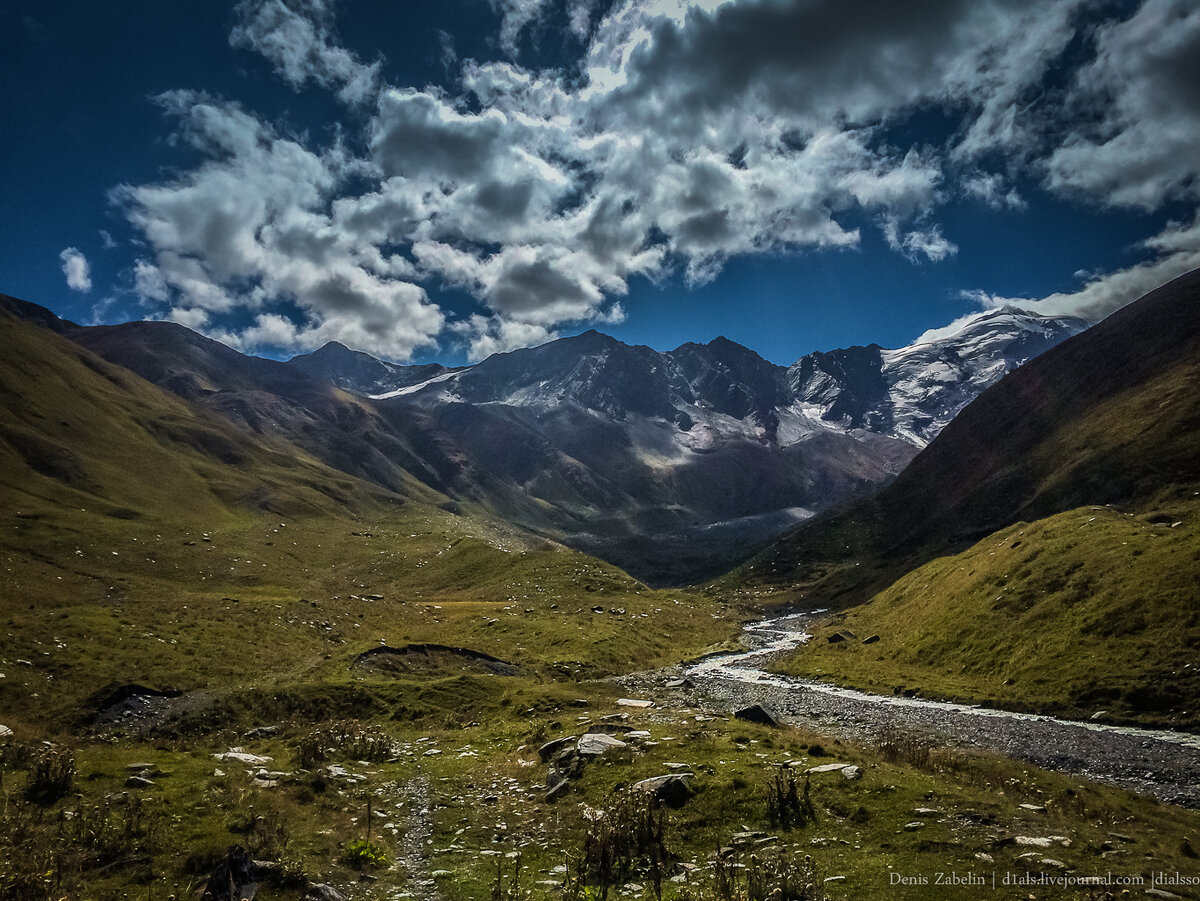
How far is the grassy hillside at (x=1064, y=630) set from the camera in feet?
119

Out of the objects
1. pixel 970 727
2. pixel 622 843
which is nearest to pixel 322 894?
pixel 622 843

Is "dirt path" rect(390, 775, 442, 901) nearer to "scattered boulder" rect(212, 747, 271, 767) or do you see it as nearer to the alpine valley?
the alpine valley

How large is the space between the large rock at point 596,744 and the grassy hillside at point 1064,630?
31.5 meters

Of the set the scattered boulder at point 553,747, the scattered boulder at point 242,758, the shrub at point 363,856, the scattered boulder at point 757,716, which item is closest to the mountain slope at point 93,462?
the scattered boulder at point 242,758

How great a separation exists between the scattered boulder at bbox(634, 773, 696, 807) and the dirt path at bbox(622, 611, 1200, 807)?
19.3 meters

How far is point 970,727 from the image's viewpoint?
3669 cm

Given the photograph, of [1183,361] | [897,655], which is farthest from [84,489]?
[1183,361]

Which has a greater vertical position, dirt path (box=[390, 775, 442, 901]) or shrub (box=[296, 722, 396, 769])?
shrub (box=[296, 722, 396, 769])

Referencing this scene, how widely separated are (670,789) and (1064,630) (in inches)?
1608

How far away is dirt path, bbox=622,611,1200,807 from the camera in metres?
27.1

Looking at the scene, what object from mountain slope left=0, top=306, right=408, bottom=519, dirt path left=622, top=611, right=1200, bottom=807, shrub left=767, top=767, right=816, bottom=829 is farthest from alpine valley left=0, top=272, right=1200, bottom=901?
mountain slope left=0, top=306, right=408, bottom=519

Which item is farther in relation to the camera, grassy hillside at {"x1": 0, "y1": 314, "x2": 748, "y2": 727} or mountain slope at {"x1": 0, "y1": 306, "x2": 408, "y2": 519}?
mountain slope at {"x1": 0, "y1": 306, "x2": 408, "y2": 519}

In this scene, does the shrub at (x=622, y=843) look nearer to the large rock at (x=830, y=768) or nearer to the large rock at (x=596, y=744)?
the large rock at (x=830, y=768)

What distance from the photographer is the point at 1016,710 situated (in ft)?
131
